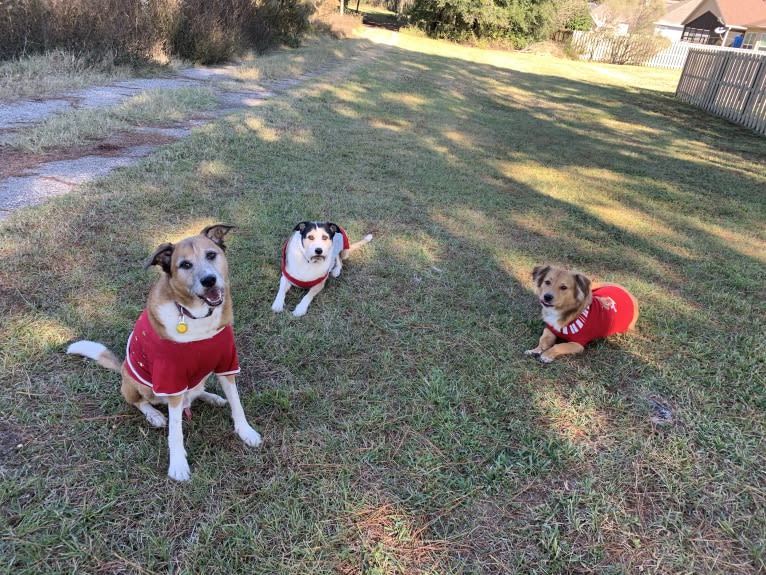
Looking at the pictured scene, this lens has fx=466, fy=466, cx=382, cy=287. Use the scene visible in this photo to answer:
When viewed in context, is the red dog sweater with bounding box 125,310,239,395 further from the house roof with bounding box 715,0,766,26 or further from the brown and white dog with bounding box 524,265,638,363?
the house roof with bounding box 715,0,766,26

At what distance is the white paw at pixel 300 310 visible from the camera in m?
3.67

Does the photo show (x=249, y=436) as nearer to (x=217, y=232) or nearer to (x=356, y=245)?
(x=217, y=232)

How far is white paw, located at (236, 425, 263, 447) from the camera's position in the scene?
2.50 m

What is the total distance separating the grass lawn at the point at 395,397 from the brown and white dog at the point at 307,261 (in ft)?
0.50

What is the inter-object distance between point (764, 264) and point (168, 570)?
243 inches

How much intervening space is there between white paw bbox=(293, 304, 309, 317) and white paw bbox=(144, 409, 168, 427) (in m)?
1.32

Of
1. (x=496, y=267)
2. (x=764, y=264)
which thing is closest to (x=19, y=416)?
(x=496, y=267)

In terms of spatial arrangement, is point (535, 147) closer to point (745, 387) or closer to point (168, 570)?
point (745, 387)

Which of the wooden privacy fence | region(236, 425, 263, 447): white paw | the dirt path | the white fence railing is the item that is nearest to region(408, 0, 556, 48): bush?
the white fence railing

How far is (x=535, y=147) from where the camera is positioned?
948 cm

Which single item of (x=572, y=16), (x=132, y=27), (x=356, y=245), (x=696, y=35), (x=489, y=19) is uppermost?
(x=696, y=35)

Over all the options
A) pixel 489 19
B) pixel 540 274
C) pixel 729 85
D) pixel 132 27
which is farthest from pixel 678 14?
pixel 540 274

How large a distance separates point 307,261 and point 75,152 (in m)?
4.37

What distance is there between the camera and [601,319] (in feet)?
11.1
